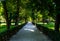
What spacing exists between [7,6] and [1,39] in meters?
9.62

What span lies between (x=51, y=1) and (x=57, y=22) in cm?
250

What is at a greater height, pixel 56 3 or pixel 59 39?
pixel 56 3

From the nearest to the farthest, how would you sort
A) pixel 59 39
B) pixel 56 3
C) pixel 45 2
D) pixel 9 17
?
pixel 59 39 < pixel 56 3 < pixel 45 2 < pixel 9 17

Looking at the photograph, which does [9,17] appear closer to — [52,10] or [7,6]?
[7,6]

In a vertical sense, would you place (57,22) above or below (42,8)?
below

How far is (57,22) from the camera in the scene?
20062 millimetres

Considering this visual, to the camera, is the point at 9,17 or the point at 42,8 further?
the point at 9,17

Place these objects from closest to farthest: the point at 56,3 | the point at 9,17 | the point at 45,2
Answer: the point at 56,3 → the point at 45,2 → the point at 9,17

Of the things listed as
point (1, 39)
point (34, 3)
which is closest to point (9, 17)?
point (34, 3)

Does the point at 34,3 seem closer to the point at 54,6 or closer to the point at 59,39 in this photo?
the point at 54,6

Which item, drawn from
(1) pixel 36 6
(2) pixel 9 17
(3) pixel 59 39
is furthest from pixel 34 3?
(3) pixel 59 39

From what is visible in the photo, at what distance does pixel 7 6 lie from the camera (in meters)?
22.2

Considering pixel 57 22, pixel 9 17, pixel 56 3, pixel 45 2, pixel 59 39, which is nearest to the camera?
pixel 59 39

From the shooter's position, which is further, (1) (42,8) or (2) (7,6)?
(2) (7,6)
